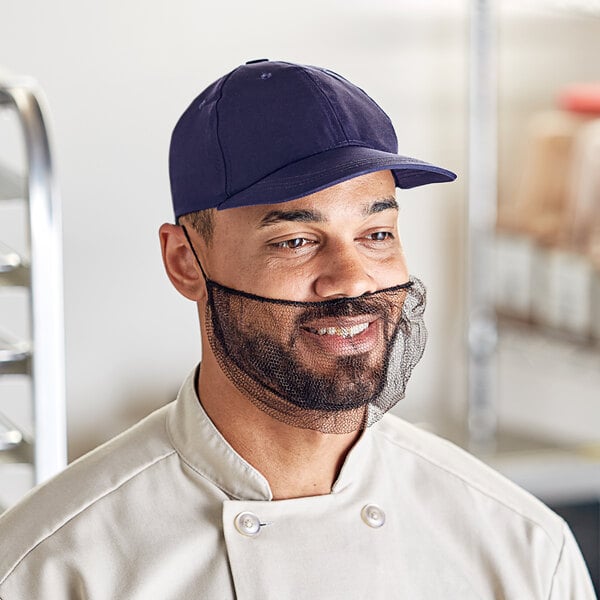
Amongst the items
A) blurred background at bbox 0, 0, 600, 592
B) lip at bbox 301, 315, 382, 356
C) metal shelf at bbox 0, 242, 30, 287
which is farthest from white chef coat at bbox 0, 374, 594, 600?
blurred background at bbox 0, 0, 600, 592

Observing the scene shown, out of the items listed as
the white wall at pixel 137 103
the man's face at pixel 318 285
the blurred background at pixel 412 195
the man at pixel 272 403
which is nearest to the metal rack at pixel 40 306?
the man at pixel 272 403

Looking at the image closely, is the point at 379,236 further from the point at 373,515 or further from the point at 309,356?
the point at 373,515

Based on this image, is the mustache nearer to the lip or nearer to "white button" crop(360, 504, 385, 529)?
the lip

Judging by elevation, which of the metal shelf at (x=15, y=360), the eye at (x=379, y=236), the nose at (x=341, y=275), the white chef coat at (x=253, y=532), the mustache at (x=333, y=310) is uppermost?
the eye at (x=379, y=236)

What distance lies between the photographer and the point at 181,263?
105 centimetres

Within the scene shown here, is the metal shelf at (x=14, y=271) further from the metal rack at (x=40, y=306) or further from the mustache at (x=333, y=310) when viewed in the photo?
the mustache at (x=333, y=310)

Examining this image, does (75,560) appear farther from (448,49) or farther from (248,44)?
(448,49)

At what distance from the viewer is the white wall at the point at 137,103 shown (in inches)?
89.0

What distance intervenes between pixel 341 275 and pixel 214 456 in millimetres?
191

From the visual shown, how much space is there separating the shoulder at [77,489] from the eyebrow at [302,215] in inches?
8.5

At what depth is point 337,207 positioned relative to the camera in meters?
0.96

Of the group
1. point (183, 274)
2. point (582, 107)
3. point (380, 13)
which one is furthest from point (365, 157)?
point (380, 13)

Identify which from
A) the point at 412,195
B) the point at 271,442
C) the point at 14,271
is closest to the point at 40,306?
the point at 14,271

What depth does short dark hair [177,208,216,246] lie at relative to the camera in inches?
39.7
